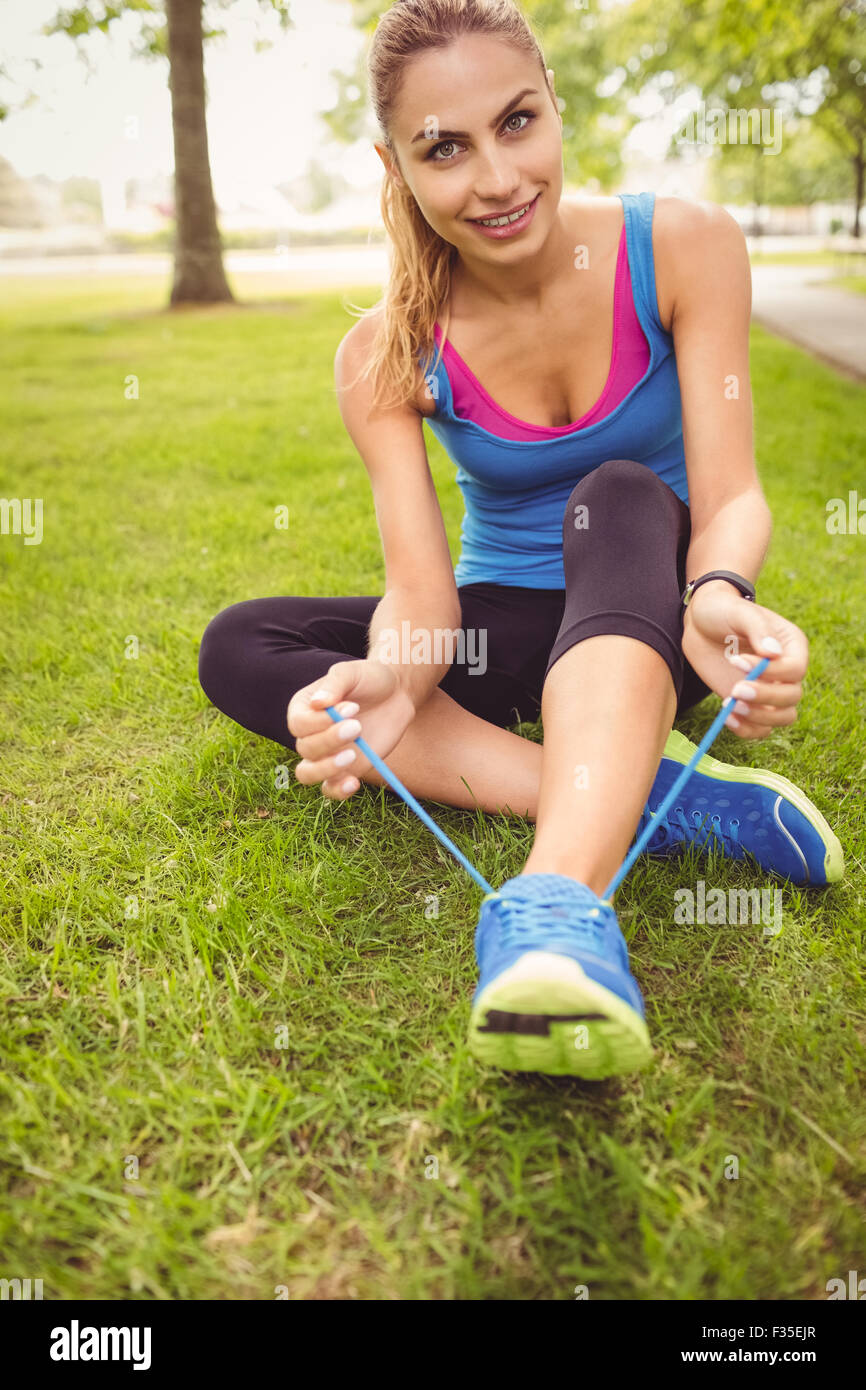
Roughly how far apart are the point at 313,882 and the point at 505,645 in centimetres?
65

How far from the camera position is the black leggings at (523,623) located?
1523 millimetres

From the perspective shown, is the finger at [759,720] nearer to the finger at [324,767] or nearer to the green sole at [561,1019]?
the green sole at [561,1019]

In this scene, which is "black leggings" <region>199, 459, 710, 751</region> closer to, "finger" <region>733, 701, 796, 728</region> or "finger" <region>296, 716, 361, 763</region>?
"finger" <region>733, 701, 796, 728</region>

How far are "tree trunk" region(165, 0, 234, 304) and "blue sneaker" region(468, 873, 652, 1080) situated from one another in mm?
11830

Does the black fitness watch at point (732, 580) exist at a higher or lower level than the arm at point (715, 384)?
lower

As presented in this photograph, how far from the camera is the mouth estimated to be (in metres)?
1.74

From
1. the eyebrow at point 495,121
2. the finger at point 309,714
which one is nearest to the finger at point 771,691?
the finger at point 309,714

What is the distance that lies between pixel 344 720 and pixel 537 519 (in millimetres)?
861

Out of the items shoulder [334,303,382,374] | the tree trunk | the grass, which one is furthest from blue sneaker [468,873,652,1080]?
the tree trunk

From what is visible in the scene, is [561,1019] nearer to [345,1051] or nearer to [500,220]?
[345,1051]

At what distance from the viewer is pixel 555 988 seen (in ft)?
3.68

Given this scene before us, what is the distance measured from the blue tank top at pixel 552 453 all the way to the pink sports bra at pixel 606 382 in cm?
1

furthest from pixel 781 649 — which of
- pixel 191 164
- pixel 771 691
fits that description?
pixel 191 164
